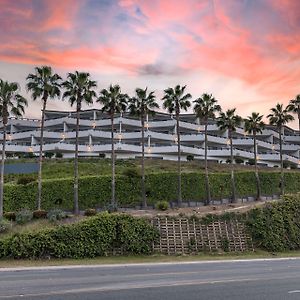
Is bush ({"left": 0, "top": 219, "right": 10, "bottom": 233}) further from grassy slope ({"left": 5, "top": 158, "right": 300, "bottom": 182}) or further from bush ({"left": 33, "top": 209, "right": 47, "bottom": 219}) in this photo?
grassy slope ({"left": 5, "top": 158, "right": 300, "bottom": 182})

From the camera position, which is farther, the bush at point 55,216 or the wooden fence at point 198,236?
the bush at point 55,216

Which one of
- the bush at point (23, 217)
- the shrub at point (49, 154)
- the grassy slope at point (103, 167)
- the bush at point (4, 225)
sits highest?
the shrub at point (49, 154)

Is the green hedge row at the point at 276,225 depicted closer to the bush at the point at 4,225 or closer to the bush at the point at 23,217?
the bush at the point at 23,217

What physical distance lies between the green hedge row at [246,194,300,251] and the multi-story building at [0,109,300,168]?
134 feet

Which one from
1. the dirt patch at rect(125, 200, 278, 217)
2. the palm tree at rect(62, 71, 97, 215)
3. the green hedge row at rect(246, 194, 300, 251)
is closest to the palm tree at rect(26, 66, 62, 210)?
the palm tree at rect(62, 71, 97, 215)

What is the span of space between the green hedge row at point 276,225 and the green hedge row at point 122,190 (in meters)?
12.1

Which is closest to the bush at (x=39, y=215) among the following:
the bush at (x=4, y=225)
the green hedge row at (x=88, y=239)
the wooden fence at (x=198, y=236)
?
the bush at (x=4, y=225)

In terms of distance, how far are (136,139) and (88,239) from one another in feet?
174

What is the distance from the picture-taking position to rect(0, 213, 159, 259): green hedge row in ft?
98.9

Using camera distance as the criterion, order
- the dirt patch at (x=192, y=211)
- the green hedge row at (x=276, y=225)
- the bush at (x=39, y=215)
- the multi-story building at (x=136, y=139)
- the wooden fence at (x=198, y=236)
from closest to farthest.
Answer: the wooden fence at (x=198, y=236) < the bush at (x=39, y=215) < the green hedge row at (x=276, y=225) < the dirt patch at (x=192, y=211) < the multi-story building at (x=136, y=139)

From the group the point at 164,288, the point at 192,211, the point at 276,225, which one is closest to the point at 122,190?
the point at 192,211

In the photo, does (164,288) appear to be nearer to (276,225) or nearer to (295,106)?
(276,225)

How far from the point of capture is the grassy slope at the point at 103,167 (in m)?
Result: 62.1

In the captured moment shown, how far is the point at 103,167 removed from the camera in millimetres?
66312
